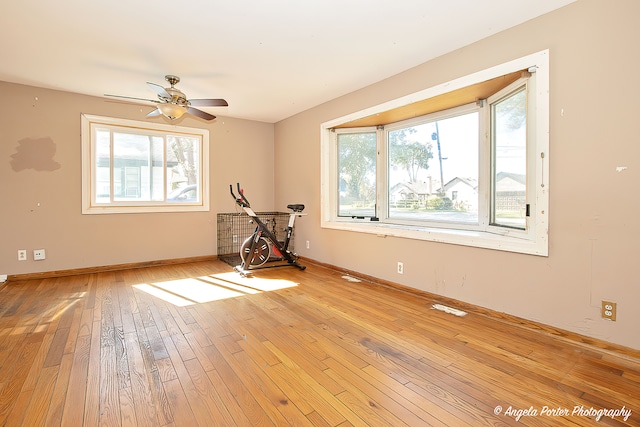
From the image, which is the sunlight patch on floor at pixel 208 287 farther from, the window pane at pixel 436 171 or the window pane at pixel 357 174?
the window pane at pixel 436 171

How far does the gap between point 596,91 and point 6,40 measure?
487 cm

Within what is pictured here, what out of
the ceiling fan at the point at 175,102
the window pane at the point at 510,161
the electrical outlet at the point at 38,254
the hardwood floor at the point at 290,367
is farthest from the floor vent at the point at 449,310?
the electrical outlet at the point at 38,254

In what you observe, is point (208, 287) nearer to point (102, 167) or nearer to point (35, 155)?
point (102, 167)

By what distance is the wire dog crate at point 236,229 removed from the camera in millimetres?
5199

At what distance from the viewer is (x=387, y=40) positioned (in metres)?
2.73

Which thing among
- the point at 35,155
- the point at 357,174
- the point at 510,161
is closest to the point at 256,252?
the point at 357,174

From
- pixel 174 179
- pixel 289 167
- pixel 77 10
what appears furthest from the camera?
pixel 289 167

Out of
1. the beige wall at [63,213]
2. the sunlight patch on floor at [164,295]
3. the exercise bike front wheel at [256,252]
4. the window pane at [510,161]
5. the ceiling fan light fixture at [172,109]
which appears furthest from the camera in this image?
the exercise bike front wheel at [256,252]

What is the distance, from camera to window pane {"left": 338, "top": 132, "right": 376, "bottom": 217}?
14.4 ft

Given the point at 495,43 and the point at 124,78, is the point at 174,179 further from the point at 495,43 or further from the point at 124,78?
the point at 495,43

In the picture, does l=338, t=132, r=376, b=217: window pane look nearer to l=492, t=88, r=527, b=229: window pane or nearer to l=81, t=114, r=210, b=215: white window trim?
l=492, t=88, r=527, b=229: window pane

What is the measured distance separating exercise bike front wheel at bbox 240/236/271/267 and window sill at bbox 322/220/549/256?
1250 millimetres

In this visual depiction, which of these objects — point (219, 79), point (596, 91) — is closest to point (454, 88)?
point (596, 91)

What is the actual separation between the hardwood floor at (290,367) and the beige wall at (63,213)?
1.08 meters
